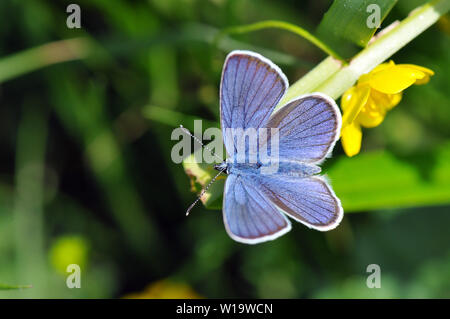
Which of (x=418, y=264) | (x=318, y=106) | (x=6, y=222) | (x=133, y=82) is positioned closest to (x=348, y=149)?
(x=318, y=106)

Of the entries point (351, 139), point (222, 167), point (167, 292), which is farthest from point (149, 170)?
point (351, 139)

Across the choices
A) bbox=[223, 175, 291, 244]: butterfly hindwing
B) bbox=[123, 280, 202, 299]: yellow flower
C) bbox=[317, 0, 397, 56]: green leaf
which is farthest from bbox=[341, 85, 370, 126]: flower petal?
bbox=[123, 280, 202, 299]: yellow flower

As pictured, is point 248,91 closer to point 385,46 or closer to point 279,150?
point 279,150

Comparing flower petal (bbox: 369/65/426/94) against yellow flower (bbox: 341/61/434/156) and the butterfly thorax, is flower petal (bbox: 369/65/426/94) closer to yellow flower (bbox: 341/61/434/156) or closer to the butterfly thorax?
yellow flower (bbox: 341/61/434/156)

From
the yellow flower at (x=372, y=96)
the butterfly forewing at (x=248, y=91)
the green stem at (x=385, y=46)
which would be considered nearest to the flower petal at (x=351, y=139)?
the yellow flower at (x=372, y=96)

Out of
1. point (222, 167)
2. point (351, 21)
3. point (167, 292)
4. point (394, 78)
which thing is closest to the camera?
point (394, 78)

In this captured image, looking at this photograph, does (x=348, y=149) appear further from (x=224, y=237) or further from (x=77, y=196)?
(x=77, y=196)
